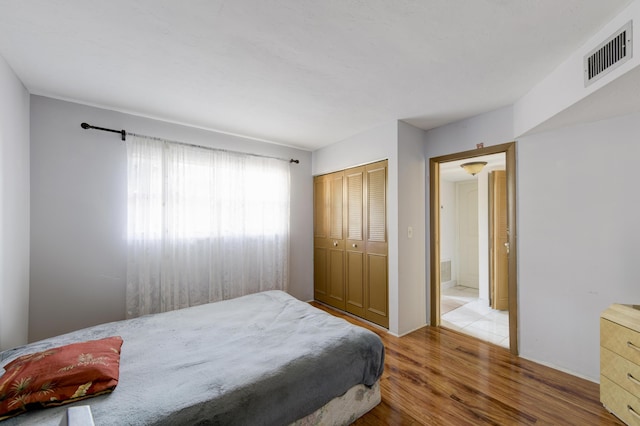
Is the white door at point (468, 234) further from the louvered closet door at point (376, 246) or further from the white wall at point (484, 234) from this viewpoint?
the louvered closet door at point (376, 246)

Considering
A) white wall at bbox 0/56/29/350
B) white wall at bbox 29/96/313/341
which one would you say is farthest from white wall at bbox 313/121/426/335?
white wall at bbox 0/56/29/350

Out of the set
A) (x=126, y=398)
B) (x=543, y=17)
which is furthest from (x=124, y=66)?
(x=543, y=17)

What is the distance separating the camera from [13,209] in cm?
198

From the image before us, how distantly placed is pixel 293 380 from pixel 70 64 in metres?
2.77

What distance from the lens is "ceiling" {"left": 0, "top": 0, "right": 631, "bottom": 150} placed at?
4.70 ft

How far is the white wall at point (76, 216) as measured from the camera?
2.38 metres

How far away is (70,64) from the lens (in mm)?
1946

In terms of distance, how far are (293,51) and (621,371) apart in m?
Answer: 3.11

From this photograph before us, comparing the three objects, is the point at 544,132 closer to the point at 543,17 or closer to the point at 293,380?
the point at 543,17

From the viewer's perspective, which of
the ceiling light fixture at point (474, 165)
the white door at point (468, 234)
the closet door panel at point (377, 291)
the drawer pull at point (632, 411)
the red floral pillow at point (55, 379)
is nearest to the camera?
the red floral pillow at point (55, 379)

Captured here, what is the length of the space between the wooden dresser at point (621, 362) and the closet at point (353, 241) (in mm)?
1829

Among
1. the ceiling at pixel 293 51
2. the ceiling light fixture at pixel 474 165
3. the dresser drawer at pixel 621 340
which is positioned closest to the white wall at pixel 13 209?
the ceiling at pixel 293 51

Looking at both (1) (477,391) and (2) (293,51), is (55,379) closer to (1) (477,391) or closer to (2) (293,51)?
(2) (293,51)

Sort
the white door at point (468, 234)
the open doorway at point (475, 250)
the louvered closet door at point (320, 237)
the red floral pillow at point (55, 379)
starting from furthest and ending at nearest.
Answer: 1. the white door at point (468, 234)
2. the louvered closet door at point (320, 237)
3. the open doorway at point (475, 250)
4. the red floral pillow at point (55, 379)
